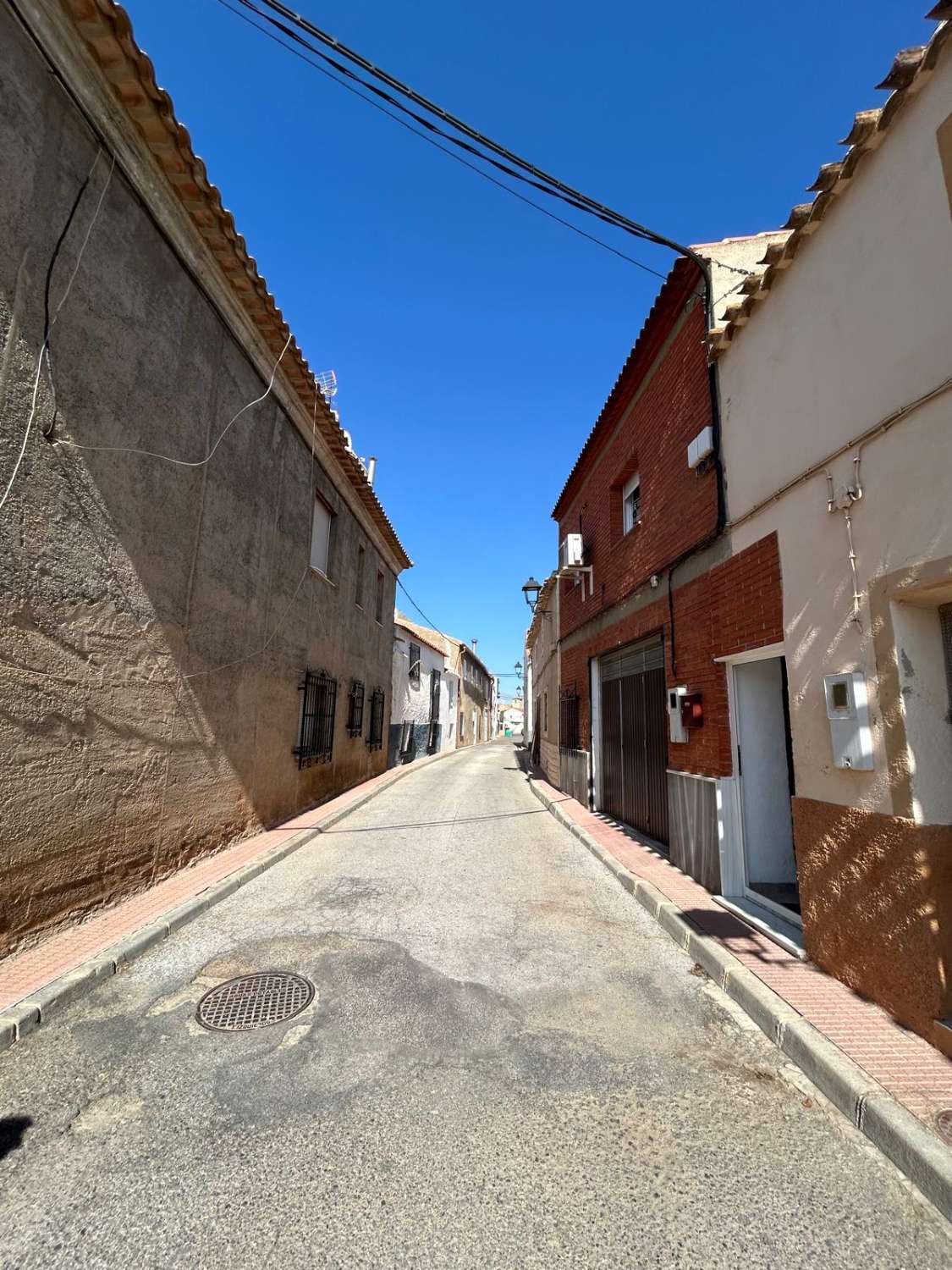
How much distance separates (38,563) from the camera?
388 cm

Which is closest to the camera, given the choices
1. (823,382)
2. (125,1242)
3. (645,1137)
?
(125,1242)

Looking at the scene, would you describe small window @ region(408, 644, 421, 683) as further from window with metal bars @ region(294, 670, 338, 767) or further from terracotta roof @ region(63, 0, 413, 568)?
terracotta roof @ region(63, 0, 413, 568)

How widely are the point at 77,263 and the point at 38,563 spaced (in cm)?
228

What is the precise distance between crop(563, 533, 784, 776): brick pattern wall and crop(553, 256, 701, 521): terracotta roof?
326 cm

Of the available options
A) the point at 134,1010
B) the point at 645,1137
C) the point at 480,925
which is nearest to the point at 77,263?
the point at 134,1010

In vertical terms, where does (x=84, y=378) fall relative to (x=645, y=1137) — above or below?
above

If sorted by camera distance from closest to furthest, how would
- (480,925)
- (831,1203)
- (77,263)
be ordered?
(831,1203) → (77,263) → (480,925)

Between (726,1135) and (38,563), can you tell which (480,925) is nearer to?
(726,1135)

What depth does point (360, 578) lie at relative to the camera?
13.0 metres

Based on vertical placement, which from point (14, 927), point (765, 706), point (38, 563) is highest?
point (38, 563)

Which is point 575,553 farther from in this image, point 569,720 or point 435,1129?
point 435,1129

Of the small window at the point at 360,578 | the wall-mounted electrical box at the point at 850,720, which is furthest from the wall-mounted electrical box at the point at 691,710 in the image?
the small window at the point at 360,578

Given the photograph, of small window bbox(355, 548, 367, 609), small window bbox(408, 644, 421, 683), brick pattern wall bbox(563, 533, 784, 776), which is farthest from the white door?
small window bbox(408, 644, 421, 683)

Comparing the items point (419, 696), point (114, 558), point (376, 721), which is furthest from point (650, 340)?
point (419, 696)
